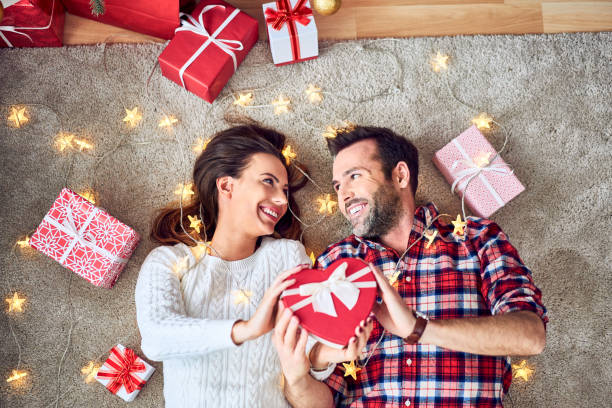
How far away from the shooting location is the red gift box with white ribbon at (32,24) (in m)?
2.00

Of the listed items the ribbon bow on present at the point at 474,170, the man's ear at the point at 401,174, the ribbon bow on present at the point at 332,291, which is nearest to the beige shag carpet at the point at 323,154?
the ribbon bow on present at the point at 474,170

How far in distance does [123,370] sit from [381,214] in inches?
48.4

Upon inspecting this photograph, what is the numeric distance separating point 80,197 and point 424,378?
1.50m

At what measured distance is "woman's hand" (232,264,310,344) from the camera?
1502 millimetres

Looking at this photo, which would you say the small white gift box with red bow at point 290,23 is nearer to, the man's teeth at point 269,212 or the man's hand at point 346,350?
the man's teeth at point 269,212

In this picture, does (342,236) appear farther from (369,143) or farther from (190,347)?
(190,347)

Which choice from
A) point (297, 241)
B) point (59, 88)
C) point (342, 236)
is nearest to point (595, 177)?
point (342, 236)

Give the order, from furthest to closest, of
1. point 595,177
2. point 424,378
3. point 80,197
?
point 595,177 → point 80,197 → point 424,378

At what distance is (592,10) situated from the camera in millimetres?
2275

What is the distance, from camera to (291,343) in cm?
148

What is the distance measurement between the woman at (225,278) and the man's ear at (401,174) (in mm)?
435

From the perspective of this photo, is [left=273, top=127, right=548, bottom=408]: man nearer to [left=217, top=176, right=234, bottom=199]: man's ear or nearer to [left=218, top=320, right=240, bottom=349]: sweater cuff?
[left=218, top=320, right=240, bottom=349]: sweater cuff

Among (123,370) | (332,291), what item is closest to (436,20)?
(332,291)

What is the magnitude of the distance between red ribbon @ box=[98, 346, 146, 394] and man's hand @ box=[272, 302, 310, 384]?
743 millimetres
